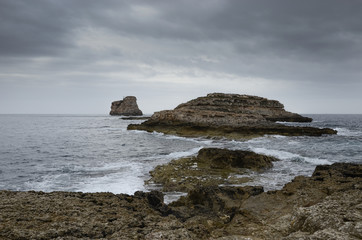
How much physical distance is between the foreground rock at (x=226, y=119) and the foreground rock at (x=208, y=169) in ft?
59.2

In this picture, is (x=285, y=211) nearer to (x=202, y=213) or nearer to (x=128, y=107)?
(x=202, y=213)

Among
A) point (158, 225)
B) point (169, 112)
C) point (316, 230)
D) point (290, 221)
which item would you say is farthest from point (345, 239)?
point (169, 112)

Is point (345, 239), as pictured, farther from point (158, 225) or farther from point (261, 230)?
point (158, 225)

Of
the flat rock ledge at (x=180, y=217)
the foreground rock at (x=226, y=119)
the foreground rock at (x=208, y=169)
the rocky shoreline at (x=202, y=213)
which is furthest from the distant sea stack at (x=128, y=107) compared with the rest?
the flat rock ledge at (x=180, y=217)

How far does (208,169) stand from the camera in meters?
15.0

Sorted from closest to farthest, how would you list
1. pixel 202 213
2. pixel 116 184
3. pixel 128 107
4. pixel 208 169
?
1. pixel 202 213
2. pixel 116 184
3. pixel 208 169
4. pixel 128 107

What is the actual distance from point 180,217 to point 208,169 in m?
8.82

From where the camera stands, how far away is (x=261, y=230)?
480 cm

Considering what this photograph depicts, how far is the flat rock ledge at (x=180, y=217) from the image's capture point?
13.7ft

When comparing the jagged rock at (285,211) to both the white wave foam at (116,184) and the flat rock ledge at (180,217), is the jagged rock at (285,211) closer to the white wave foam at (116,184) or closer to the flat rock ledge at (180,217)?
the flat rock ledge at (180,217)

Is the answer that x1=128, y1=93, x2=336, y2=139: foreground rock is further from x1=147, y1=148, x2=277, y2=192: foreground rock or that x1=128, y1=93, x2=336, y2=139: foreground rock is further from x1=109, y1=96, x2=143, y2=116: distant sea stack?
x1=109, y1=96, x2=143, y2=116: distant sea stack

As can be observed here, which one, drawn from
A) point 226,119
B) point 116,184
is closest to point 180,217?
point 116,184

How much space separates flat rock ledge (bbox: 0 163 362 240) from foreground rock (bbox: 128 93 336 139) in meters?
27.9

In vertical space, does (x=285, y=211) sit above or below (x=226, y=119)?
below
